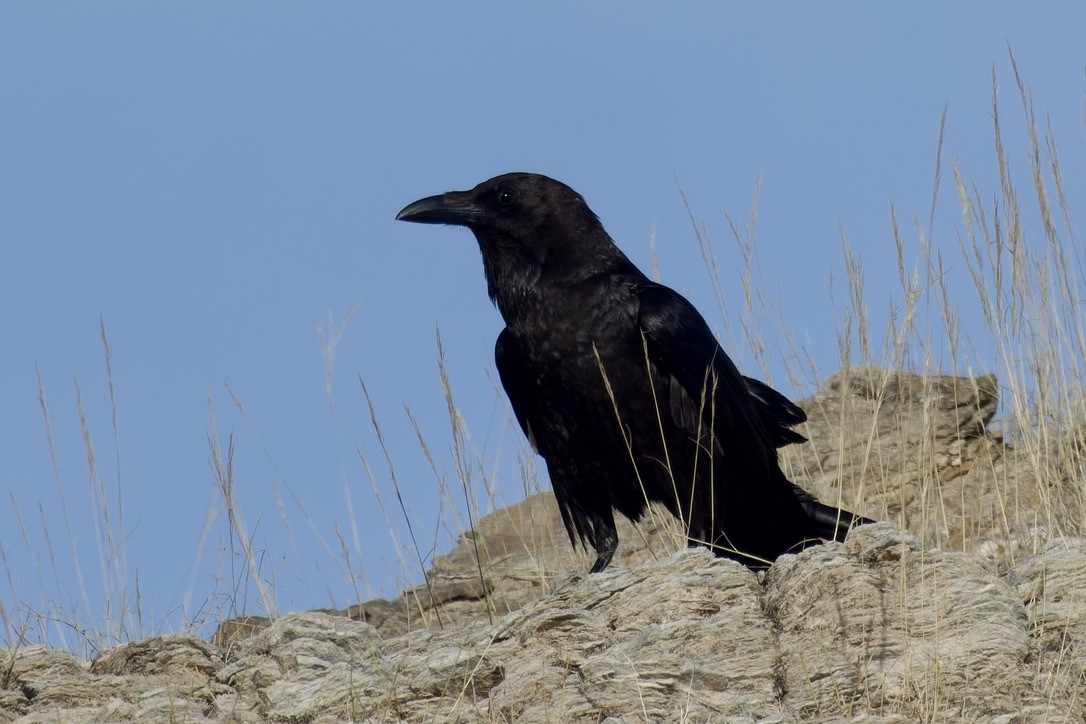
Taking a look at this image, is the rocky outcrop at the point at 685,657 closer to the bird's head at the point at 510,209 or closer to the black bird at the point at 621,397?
the black bird at the point at 621,397

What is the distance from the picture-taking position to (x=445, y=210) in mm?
5645

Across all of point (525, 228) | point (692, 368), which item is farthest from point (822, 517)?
point (525, 228)

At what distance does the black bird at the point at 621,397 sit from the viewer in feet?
16.5

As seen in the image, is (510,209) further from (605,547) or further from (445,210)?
(605,547)

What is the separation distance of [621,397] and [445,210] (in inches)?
49.5

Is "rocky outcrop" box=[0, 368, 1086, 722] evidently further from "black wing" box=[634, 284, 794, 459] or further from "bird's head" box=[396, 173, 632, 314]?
"bird's head" box=[396, 173, 632, 314]

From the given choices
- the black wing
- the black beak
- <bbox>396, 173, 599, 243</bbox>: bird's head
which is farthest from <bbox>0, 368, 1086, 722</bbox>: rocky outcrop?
the black beak

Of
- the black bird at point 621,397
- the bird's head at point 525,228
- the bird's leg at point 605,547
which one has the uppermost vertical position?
the bird's head at point 525,228

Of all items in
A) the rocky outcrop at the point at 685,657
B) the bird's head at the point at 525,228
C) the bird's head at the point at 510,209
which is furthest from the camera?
the bird's head at the point at 510,209

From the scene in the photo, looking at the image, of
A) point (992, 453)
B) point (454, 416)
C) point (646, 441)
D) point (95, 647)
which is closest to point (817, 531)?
point (646, 441)

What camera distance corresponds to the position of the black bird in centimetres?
503

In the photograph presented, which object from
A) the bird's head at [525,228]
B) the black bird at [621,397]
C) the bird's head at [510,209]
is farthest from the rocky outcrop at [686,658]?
the bird's head at [510,209]

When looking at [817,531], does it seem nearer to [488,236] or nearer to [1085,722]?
[488,236]

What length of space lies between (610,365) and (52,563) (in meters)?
2.18
